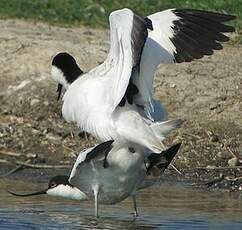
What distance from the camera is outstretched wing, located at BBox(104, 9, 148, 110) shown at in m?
9.30

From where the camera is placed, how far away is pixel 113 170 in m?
10.3

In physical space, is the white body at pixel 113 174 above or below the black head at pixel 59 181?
above

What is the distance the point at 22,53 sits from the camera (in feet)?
50.0

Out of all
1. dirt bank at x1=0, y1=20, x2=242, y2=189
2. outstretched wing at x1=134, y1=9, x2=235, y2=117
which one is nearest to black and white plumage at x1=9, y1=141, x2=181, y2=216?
outstretched wing at x1=134, y1=9, x2=235, y2=117

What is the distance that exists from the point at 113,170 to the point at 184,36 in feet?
4.11

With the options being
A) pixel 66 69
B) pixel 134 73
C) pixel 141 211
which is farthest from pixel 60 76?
pixel 141 211

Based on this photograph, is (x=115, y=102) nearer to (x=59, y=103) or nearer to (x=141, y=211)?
(x=141, y=211)

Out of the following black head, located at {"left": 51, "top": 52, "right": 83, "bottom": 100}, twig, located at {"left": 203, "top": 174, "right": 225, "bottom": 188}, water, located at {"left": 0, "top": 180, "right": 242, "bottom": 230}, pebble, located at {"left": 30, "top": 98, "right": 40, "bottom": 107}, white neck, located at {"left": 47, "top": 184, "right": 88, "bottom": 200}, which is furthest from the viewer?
pebble, located at {"left": 30, "top": 98, "right": 40, "bottom": 107}

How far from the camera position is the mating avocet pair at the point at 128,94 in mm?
9453

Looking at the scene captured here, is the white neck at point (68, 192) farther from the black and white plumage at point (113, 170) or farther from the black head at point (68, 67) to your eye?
the black head at point (68, 67)

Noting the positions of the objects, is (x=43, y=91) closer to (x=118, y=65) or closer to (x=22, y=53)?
(x=22, y=53)

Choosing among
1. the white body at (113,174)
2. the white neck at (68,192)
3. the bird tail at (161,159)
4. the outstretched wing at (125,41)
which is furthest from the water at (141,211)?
the outstretched wing at (125,41)

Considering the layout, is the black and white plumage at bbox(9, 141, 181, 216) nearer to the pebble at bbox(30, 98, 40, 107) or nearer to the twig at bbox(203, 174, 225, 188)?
the twig at bbox(203, 174, 225, 188)

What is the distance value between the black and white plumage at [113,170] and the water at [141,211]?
239mm
